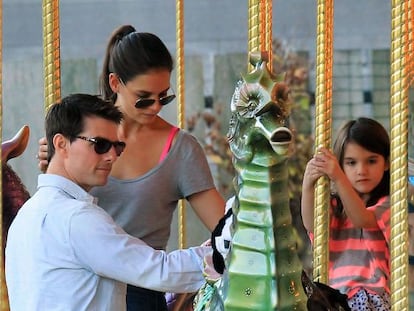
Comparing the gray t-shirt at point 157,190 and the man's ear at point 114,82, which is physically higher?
the man's ear at point 114,82

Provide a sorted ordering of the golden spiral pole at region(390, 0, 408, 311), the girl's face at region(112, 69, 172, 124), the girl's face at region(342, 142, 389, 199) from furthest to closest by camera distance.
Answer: the girl's face at region(342, 142, 389, 199) < the girl's face at region(112, 69, 172, 124) < the golden spiral pole at region(390, 0, 408, 311)

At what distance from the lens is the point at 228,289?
1.83 meters

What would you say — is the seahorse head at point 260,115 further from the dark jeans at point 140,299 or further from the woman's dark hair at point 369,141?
the woman's dark hair at point 369,141

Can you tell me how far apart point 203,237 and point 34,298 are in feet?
12.7

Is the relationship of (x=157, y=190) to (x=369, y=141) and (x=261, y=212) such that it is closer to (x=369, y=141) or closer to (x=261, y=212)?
(x=369, y=141)

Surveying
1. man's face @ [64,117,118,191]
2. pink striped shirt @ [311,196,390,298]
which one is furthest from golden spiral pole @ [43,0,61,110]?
pink striped shirt @ [311,196,390,298]

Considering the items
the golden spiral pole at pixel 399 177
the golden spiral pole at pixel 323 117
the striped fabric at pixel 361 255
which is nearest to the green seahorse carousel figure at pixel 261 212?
the golden spiral pole at pixel 399 177

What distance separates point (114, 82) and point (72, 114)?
0.42 metres

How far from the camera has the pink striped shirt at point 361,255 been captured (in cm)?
283

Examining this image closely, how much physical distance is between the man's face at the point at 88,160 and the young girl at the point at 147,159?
38cm

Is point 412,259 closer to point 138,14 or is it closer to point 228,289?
point 228,289

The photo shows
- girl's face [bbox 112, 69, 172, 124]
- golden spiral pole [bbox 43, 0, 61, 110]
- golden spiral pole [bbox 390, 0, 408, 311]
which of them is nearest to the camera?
golden spiral pole [bbox 390, 0, 408, 311]

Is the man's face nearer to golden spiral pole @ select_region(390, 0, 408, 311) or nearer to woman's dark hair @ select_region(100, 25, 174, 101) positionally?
woman's dark hair @ select_region(100, 25, 174, 101)

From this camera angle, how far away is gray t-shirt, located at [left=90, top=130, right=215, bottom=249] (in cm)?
262
